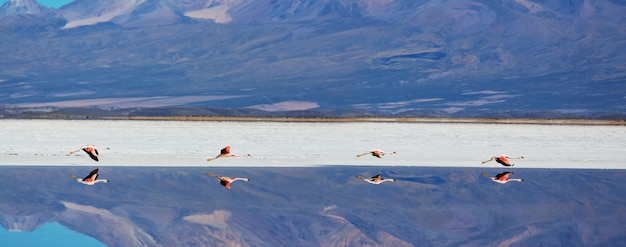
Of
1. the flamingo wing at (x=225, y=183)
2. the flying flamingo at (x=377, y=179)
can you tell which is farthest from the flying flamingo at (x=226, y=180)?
the flying flamingo at (x=377, y=179)

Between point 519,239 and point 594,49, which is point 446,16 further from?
point 519,239

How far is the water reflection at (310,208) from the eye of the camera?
8.95m

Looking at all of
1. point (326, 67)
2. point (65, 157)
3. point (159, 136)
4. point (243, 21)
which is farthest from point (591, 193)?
point (243, 21)

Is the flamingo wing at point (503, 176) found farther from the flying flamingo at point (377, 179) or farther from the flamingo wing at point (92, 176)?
the flamingo wing at point (92, 176)

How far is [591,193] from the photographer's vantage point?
1207 cm

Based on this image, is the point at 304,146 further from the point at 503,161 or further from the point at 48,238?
the point at 48,238

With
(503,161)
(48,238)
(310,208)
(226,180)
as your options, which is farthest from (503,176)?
(48,238)

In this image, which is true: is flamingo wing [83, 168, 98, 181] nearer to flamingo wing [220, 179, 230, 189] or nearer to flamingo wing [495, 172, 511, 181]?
flamingo wing [220, 179, 230, 189]

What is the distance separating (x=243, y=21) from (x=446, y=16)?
11185 millimetres

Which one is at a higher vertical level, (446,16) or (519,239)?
(446,16)

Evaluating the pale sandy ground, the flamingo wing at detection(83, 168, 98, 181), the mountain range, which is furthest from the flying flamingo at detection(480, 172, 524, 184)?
the mountain range

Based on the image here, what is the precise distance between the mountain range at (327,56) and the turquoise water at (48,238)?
44116 mm

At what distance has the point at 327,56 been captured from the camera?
6056 cm

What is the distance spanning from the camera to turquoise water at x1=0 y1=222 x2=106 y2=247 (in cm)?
845
